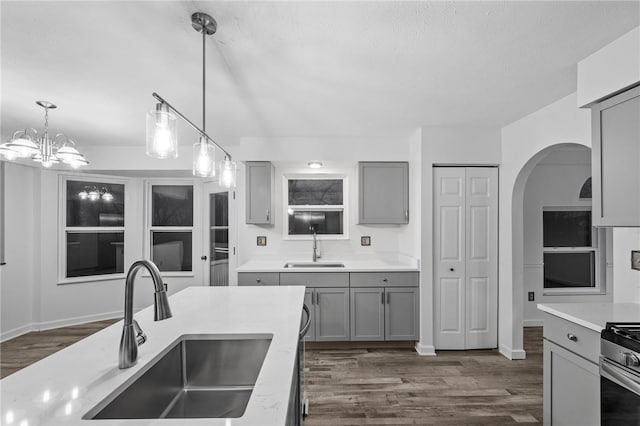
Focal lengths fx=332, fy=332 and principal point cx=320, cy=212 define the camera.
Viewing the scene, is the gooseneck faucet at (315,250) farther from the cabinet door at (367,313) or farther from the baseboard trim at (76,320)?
the baseboard trim at (76,320)

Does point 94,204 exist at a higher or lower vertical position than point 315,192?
lower

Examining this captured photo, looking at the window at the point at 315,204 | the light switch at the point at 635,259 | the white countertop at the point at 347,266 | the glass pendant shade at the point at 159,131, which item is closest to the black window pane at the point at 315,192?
the window at the point at 315,204

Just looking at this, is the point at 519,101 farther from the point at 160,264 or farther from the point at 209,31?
the point at 160,264

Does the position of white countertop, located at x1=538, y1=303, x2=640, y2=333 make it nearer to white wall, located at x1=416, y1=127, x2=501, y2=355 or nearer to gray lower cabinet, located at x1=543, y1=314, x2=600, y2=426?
gray lower cabinet, located at x1=543, y1=314, x2=600, y2=426

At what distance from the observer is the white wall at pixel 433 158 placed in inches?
142

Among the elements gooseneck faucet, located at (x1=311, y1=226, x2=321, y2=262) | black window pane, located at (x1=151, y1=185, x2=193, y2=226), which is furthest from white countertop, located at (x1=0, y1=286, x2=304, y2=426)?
black window pane, located at (x1=151, y1=185, x2=193, y2=226)

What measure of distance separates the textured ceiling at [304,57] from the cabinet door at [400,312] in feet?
6.21

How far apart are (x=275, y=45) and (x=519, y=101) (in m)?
2.16

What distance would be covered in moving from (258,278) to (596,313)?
294 cm

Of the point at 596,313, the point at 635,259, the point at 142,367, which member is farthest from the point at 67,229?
the point at 635,259

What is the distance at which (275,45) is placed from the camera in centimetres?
188

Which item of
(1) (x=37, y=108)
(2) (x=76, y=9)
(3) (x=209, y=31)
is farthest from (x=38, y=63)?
(3) (x=209, y=31)

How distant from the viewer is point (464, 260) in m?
3.62

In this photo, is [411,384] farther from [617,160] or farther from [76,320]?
[76,320]
